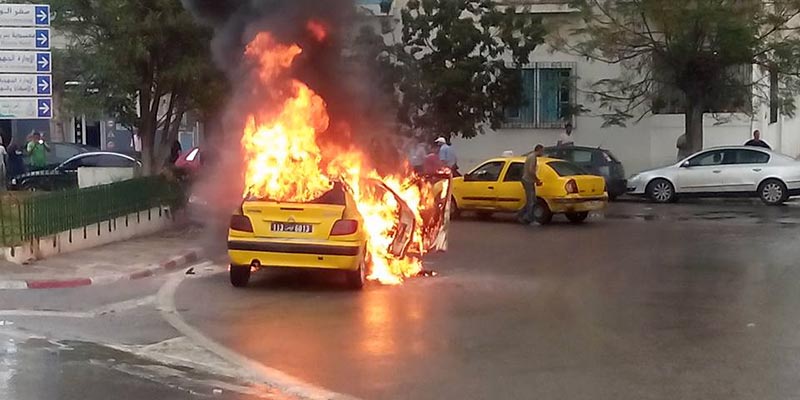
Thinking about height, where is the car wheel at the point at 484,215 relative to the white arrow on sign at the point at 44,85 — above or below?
below

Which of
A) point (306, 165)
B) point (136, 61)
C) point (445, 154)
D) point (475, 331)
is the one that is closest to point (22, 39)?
point (136, 61)

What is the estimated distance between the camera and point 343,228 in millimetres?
11797

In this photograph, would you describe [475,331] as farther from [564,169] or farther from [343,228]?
[564,169]

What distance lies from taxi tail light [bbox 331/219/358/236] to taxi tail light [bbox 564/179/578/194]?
8.93 meters

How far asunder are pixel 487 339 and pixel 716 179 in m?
17.1

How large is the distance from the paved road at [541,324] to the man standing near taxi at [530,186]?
12.0 feet

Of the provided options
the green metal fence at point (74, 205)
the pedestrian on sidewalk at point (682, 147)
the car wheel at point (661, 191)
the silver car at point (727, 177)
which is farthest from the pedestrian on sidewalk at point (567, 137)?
the green metal fence at point (74, 205)

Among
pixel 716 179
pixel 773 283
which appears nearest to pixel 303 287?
pixel 773 283

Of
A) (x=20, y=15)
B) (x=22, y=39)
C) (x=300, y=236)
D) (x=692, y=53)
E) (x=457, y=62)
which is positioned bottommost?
(x=300, y=236)

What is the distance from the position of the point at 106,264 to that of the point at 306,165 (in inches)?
124

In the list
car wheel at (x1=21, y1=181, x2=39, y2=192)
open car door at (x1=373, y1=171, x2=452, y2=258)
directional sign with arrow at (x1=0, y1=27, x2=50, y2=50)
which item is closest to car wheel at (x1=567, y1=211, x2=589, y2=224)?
open car door at (x1=373, y1=171, x2=452, y2=258)

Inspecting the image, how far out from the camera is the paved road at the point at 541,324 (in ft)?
24.9

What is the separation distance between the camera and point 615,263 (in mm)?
14477

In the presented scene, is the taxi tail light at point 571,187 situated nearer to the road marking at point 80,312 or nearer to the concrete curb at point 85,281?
the concrete curb at point 85,281
